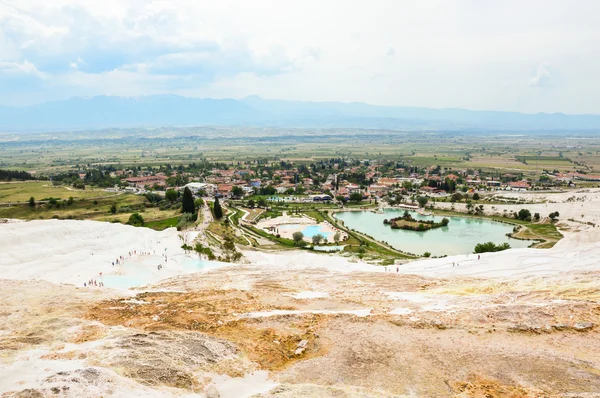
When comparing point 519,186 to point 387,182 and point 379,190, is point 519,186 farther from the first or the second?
point 379,190

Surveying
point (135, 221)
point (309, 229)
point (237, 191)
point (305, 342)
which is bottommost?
point (309, 229)

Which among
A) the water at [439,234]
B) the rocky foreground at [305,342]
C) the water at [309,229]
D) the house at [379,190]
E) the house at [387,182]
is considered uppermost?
the rocky foreground at [305,342]

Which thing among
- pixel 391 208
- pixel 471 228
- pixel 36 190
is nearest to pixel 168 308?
pixel 471 228

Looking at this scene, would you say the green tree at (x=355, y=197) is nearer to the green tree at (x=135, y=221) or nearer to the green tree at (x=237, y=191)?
the green tree at (x=237, y=191)

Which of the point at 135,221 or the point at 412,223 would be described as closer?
the point at 135,221

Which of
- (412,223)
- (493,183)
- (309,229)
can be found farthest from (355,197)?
(493,183)

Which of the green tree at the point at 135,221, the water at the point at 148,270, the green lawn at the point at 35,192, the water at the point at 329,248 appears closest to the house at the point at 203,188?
the green lawn at the point at 35,192

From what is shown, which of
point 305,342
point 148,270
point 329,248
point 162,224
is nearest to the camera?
point 305,342

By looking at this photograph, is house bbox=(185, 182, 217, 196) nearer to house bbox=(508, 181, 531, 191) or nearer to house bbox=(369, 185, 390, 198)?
house bbox=(369, 185, 390, 198)
